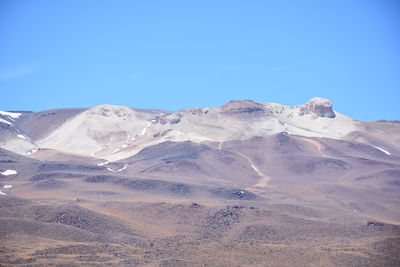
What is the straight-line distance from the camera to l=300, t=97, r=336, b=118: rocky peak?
173750 millimetres

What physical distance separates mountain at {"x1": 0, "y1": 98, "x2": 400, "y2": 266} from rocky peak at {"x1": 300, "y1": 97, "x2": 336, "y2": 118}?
271 millimetres

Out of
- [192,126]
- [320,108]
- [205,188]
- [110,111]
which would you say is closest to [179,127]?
[192,126]

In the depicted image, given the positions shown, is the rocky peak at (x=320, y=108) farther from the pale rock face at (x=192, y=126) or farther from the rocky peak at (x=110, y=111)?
the rocky peak at (x=110, y=111)

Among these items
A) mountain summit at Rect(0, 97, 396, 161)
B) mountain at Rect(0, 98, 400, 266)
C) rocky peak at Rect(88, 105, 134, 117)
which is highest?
rocky peak at Rect(88, 105, 134, 117)

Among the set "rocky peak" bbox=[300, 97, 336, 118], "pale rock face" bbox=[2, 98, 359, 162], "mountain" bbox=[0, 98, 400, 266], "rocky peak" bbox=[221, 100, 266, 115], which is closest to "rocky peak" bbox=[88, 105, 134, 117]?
"pale rock face" bbox=[2, 98, 359, 162]

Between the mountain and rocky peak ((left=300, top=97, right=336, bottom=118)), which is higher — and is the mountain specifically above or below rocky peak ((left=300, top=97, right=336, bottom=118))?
below

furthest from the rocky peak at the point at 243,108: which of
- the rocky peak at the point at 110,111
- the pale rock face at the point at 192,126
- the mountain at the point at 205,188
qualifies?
the rocky peak at the point at 110,111

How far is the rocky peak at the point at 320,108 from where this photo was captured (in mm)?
173750

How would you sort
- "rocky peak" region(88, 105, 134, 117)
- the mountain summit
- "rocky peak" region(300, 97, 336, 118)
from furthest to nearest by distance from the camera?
"rocky peak" region(88, 105, 134, 117) < "rocky peak" region(300, 97, 336, 118) < the mountain summit

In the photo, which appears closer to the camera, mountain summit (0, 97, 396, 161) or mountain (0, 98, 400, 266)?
mountain (0, 98, 400, 266)

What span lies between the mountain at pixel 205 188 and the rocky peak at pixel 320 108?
0.27 m

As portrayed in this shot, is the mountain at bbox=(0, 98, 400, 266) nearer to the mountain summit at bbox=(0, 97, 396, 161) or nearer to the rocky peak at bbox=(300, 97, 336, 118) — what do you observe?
the rocky peak at bbox=(300, 97, 336, 118)

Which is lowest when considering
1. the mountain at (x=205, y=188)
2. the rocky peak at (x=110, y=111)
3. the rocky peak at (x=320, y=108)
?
the mountain at (x=205, y=188)

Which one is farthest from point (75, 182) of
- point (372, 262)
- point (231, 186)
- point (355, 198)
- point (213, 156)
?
point (372, 262)
